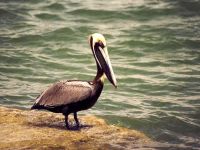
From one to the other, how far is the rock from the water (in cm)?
95

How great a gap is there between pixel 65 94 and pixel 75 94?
16cm

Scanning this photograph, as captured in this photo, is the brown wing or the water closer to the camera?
the brown wing

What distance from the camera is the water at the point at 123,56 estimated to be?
30.7 ft

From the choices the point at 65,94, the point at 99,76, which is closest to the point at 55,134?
the point at 65,94

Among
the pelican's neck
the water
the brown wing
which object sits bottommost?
the water

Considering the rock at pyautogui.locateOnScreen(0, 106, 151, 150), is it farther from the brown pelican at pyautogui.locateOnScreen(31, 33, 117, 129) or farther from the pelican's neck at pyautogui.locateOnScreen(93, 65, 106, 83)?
the pelican's neck at pyautogui.locateOnScreen(93, 65, 106, 83)

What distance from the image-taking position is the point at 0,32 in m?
14.4

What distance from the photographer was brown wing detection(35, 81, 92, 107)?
7.00 meters

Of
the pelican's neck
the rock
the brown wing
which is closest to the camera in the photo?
the rock

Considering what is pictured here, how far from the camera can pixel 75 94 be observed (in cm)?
702

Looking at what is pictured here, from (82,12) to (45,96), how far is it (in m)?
9.37

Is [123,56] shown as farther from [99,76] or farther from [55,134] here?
[55,134]

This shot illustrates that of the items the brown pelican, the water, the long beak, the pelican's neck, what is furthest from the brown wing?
the water

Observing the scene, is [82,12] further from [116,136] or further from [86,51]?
[116,136]
